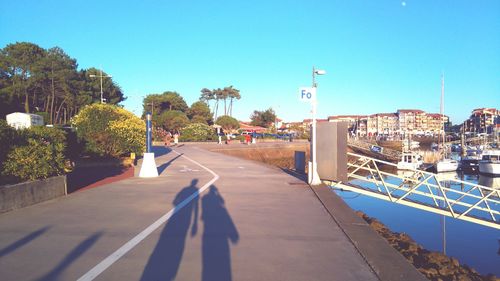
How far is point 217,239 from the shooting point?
5.77m

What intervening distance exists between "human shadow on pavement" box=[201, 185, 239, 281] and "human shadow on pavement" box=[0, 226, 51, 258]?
2590 millimetres

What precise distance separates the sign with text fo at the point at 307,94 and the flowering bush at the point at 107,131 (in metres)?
10.8

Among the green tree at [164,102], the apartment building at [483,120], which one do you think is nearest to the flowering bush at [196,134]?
the green tree at [164,102]

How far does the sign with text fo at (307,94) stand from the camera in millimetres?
11656

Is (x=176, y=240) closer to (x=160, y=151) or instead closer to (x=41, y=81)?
(x=160, y=151)

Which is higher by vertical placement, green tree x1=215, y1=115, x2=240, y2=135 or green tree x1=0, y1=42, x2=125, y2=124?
green tree x1=0, y1=42, x2=125, y2=124

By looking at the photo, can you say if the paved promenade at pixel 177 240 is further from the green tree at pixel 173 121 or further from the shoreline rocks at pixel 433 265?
the green tree at pixel 173 121

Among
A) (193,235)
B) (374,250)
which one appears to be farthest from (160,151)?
(374,250)

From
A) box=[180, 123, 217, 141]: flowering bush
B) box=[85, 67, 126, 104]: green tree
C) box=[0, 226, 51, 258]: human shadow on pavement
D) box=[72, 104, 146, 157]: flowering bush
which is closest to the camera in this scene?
box=[0, 226, 51, 258]: human shadow on pavement

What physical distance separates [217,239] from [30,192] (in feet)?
16.2

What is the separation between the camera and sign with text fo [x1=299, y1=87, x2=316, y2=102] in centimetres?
1166

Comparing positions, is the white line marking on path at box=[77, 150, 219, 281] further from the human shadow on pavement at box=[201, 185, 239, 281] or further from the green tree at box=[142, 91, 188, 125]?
the green tree at box=[142, 91, 188, 125]

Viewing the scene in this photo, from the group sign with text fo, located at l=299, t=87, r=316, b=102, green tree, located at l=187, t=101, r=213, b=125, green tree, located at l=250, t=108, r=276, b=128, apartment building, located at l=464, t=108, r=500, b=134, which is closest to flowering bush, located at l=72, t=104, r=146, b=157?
sign with text fo, located at l=299, t=87, r=316, b=102

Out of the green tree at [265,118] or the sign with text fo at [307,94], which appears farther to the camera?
the green tree at [265,118]
